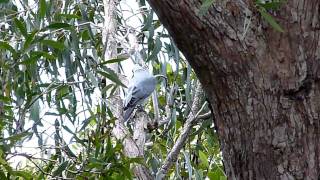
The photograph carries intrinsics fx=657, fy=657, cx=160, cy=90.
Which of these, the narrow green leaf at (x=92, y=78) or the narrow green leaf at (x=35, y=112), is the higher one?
the narrow green leaf at (x=92, y=78)

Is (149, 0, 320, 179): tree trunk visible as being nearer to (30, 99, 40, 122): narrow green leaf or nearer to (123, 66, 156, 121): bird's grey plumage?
(30, 99, 40, 122): narrow green leaf

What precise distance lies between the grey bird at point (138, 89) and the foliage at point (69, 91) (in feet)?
0.23

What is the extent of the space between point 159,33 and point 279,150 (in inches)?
47.6

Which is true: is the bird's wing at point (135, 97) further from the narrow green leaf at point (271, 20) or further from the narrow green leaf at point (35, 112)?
the narrow green leaf at point (271, 20)

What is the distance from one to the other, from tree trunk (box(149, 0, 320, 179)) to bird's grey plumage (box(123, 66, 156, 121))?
1144mm

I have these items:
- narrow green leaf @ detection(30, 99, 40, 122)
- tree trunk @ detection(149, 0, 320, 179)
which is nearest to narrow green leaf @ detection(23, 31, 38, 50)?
tree trunk @ detection(149, 0, 320, 179)

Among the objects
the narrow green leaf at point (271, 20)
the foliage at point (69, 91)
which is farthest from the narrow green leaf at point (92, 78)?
the narrow green leaf at point (271, 20)

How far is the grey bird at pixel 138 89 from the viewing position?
251 cm

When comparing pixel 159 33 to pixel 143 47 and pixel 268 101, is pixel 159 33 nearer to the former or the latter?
pixel 143 47

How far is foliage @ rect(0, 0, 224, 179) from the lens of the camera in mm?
1757

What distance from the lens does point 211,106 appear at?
1451mm

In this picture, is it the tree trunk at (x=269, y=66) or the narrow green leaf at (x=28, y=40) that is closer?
the tree trunk at (x=269, y=66)

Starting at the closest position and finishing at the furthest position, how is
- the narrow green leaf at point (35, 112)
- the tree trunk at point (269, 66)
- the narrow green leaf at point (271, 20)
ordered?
the narrow green leaf at point (271, 20) < the tree trunk at point (269, 66) < the narrow green leaf at point (35, 112)

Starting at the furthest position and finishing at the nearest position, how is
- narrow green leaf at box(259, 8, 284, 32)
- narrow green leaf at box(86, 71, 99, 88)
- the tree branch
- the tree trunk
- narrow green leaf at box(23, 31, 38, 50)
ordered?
1. the tree branch
2. narrow green leaf at box(86, 71, 99, 88)
3. narrow green leaf at box(23, 31, 38, 50)
4. the tree trunk
5. narrow green leaf at box(259, 8, 284, 32)
